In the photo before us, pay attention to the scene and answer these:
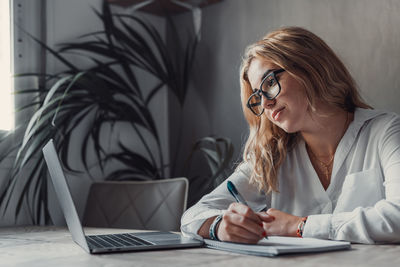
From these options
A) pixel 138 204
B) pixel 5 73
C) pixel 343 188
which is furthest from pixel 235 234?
pixel 5 73

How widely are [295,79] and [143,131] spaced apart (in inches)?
65.8

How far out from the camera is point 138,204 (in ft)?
8.25

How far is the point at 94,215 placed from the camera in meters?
2.64

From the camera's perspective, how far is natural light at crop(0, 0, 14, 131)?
2684mm

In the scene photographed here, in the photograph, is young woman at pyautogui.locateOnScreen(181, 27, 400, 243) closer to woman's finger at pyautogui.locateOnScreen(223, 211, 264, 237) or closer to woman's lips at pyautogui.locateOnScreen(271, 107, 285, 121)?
woman's lips at pyautogui.locateOnScreen(271, 107, 285, 121)

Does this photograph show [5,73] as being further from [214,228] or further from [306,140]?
[214,228]

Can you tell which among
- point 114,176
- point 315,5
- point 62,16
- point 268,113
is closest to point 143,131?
point 114,176

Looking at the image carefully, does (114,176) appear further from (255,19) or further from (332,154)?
(332,154)

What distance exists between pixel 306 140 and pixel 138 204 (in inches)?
39.8

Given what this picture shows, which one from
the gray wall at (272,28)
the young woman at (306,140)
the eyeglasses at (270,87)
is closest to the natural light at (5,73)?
the gray wall at (272,28)

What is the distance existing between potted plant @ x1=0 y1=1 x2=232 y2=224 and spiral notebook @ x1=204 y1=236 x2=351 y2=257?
139 cm

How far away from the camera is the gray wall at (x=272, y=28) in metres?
2.30

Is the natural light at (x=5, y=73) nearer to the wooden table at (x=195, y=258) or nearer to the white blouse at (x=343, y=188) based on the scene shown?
the white blouse at (x=343, y=188)

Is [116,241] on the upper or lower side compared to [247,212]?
lower
